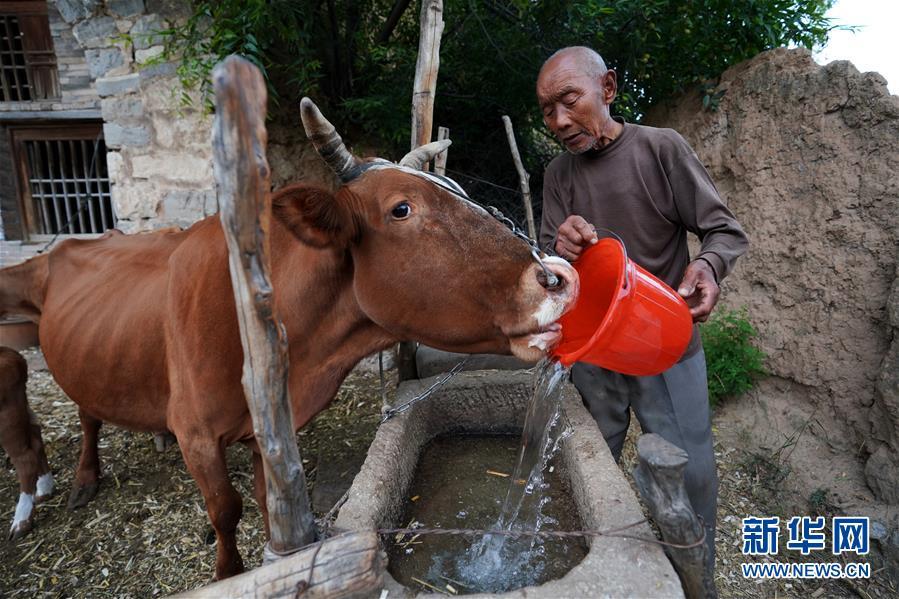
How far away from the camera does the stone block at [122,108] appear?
15.8 feet

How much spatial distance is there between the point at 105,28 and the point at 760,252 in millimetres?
6011

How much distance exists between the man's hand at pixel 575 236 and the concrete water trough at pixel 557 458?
77cm

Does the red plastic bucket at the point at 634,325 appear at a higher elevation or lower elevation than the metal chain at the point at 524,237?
lower

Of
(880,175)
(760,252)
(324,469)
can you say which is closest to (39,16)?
(324,469)

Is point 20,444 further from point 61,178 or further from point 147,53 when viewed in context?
point 61,178

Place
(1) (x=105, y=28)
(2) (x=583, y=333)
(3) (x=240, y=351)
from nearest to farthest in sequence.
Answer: (3) (x=240, y=351)
(2) (x=583, y=333)
(1) (x=105, y=28)

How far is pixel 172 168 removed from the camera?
486cm

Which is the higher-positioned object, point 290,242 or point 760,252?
point 290,242

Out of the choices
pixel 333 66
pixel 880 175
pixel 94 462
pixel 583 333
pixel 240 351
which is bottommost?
pixel 94 462

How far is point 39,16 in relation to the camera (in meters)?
6.46

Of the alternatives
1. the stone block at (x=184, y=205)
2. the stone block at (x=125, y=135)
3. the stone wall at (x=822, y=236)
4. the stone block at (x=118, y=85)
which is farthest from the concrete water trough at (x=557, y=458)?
the stone block at (x=118, y=85)

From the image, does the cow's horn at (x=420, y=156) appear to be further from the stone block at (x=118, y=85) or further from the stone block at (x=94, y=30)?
the stone block at (x=94, y=30)

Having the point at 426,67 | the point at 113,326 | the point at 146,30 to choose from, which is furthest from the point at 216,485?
the point at 146,30

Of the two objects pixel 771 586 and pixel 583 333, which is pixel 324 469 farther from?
pixel 771 586
